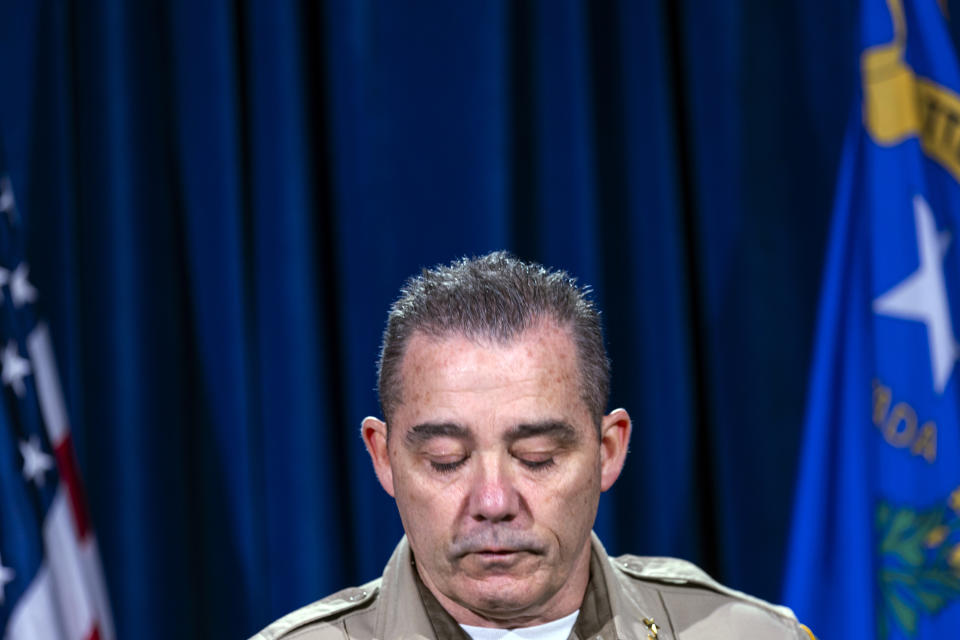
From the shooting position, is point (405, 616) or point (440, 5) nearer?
point (405, 616)

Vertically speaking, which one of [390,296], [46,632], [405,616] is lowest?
[46,632]

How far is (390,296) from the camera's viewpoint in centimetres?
248

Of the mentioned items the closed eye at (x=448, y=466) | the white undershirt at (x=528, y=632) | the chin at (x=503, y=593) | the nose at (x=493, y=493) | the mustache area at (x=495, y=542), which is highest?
the closed eye at (x=448, y=466)

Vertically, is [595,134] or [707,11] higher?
[707,11]

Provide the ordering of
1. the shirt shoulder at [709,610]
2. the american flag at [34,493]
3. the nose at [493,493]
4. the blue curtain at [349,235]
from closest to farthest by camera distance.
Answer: the nose at [493,493] < the shirt shoulder at [709,610] < the american flag at [34,493] < the blue curtain at [349,235]

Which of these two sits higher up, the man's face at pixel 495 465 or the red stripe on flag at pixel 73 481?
the man's face at pixel 495 465

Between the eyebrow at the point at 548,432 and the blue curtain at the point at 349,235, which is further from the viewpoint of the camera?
the blue curtain at the point at 349,235

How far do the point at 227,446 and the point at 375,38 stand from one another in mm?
937

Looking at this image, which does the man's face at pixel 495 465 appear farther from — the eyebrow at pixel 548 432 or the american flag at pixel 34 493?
the american flag at pixel 34 493

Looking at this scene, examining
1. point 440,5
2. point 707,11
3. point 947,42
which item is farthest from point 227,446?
point 947,42

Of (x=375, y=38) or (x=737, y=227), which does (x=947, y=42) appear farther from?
(x=375, y=38)

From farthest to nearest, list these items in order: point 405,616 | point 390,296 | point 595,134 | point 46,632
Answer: point 595,134, point 390,296, point 46,632, point 405,616

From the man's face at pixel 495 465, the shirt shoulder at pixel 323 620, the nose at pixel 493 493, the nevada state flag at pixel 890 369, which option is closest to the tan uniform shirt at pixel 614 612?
the shirt shoulder at pixel 323 620

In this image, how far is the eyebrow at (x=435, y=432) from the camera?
4.03ft
